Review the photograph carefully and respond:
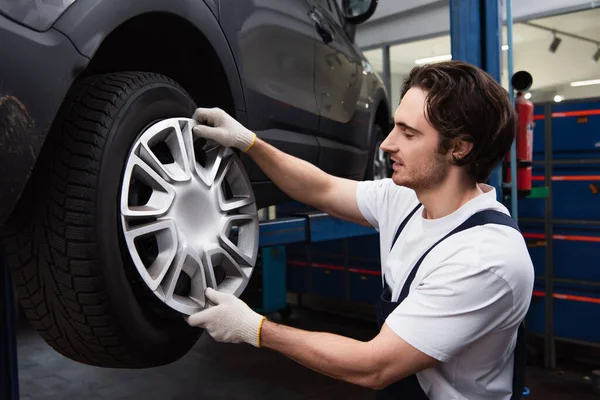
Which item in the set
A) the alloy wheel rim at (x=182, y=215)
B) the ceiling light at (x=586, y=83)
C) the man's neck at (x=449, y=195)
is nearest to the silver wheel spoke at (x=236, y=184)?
the alloy wheel rim at (x=182, y=215)

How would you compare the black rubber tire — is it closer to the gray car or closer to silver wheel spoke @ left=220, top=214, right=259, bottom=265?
the gray car

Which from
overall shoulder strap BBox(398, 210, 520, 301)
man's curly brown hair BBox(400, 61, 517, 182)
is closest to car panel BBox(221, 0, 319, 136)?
man's curly brown hair BBox(400, 61, 517, 182)

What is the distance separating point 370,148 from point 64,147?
1.94m

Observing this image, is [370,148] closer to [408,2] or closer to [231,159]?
[231,159]

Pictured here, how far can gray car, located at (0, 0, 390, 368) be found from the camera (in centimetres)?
106

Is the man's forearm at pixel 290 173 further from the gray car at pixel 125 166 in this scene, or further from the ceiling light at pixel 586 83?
the ceiling light at pixel 586 83

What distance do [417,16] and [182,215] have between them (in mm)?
6292

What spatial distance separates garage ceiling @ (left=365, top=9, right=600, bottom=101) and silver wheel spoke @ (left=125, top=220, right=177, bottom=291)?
20.5ft

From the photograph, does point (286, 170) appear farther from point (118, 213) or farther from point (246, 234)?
point (118, 213)

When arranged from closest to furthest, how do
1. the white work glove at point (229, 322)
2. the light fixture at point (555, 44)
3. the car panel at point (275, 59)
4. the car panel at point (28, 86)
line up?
the car panel at point (28, 86) → the white work glove at point (229, 322) → the car panel at point (275, 59) → the light fixture at point (555, 44)

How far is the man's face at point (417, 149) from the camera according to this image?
143 cm

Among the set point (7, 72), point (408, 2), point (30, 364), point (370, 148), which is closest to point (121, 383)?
point (30, 364)

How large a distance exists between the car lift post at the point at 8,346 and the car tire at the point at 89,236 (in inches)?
25.8

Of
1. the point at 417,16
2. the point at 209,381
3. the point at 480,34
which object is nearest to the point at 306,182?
the point at 480,34
